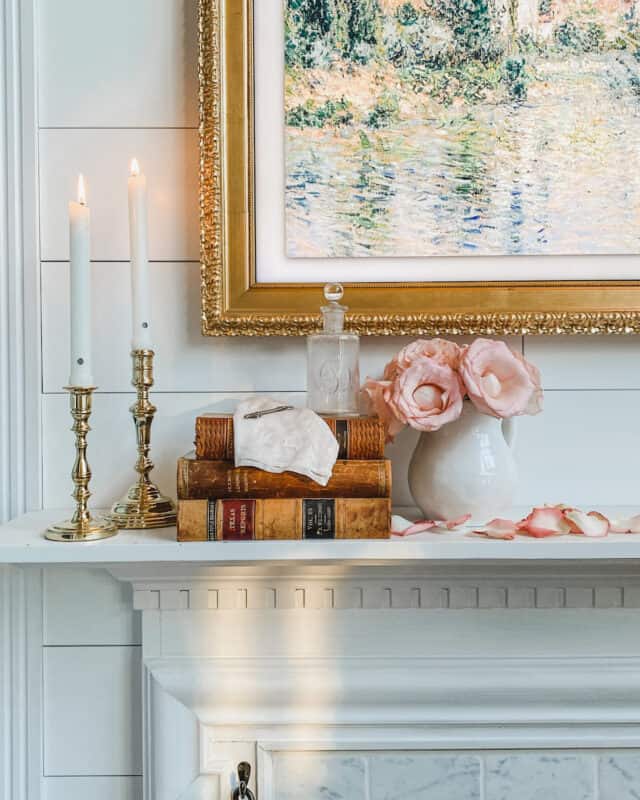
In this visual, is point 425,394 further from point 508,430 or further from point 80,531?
point 80,531

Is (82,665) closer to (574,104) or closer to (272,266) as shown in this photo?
(272,266)

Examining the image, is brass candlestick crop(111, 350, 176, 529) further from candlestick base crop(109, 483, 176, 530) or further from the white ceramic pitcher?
the white ceramic pitcher

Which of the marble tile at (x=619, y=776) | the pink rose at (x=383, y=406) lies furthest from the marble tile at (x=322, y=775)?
the pink rose at (x=383, y=406)

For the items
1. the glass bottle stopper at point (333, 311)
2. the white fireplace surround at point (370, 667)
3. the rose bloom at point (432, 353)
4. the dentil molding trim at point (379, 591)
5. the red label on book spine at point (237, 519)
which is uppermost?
the glass bottle stopper at point (333, 311)

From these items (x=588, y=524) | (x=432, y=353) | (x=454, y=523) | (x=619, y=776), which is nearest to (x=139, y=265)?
(x=432, y=353)

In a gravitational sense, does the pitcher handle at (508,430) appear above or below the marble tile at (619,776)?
above

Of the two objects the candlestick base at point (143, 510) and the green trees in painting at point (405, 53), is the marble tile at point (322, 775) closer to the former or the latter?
the candlestick base at point (143, 510)

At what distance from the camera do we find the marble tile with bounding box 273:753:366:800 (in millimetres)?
Result: 893

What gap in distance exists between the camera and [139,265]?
0.81 m

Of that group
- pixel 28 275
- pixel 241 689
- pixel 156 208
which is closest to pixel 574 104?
pixel 156 208

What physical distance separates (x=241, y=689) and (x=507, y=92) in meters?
0.75

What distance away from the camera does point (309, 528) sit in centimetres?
74

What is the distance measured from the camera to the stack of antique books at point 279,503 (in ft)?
2.43

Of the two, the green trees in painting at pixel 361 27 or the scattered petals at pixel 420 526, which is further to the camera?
the green trees in painting at pixel 361 27
